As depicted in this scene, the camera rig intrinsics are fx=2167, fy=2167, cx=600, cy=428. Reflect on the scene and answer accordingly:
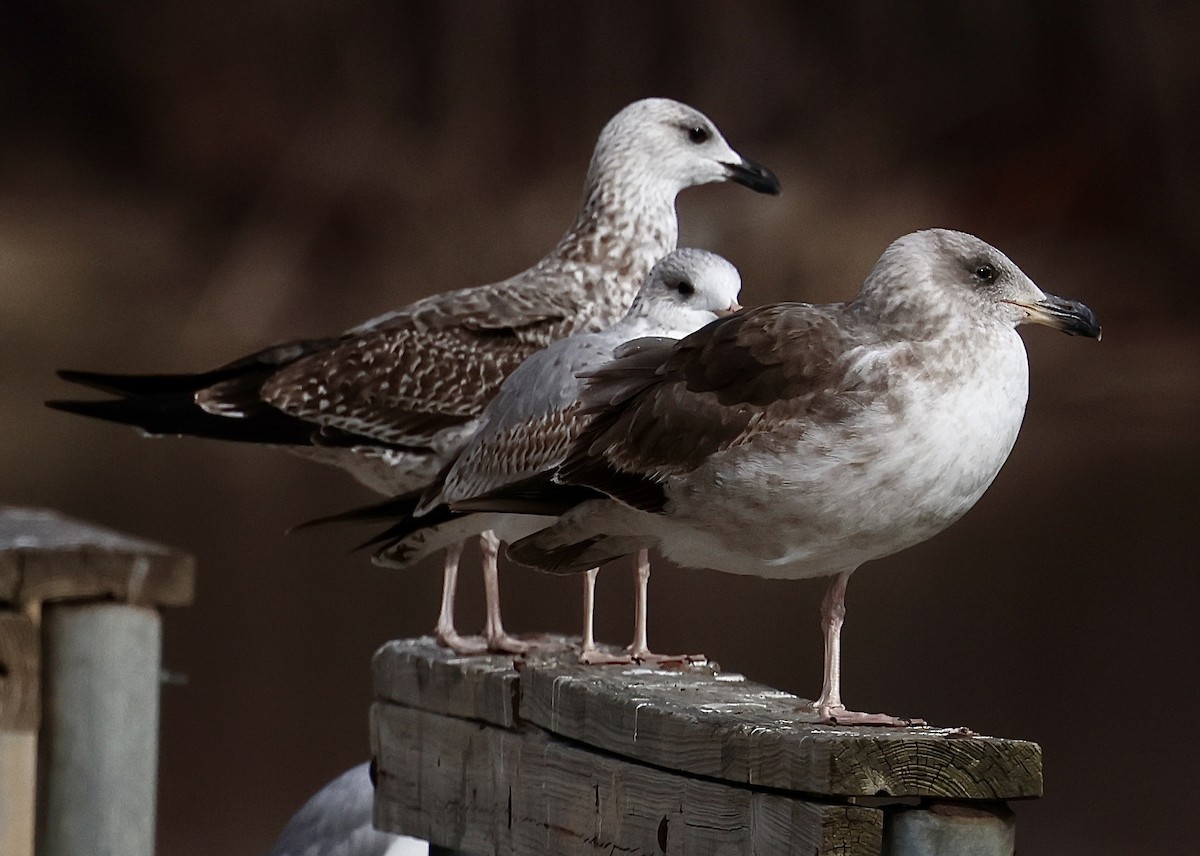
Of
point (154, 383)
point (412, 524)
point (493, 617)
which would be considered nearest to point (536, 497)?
point (412, 524)

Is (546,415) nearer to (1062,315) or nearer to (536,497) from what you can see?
(536,497)

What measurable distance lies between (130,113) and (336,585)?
264cm

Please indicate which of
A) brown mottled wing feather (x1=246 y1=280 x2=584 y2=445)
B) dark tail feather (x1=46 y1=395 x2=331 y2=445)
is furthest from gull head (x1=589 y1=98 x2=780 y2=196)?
dark tail feather (x1=46 y1=395 x2=331 y2=445)

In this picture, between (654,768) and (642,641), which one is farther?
(642,641)

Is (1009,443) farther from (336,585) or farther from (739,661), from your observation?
(336,585)

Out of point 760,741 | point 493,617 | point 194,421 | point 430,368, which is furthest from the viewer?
point 194,421

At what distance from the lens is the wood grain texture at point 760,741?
7.43 ft

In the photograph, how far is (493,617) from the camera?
3586 mm

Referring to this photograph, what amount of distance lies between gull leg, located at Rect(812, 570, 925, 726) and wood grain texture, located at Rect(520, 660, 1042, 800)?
0.03 meters

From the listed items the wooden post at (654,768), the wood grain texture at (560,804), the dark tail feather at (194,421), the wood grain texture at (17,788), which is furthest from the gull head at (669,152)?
the wood grain texture at (17,788)

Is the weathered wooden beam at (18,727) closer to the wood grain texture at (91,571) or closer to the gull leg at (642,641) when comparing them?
the wood grain texture at (91,571)

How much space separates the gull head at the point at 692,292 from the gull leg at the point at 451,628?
61 cm

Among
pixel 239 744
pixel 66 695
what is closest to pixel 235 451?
pixel 239 744

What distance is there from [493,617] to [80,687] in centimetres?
68
